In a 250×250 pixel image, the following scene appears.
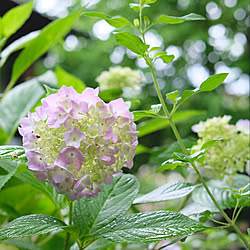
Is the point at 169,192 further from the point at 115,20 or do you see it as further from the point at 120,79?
the point at 120,79

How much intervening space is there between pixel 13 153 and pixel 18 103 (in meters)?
0.42

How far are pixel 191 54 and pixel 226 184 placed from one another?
8.09 feet

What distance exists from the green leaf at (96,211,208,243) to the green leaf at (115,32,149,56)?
204 millimetres

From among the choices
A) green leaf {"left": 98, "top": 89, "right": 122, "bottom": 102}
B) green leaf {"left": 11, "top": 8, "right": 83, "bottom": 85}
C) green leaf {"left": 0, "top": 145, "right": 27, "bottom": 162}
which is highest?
green leaf {"left": 11, "top": 8, "right": 83, "bottom": 85}

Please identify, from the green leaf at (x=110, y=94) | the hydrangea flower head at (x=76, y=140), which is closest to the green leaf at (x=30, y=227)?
the hydrangea flower head at (x=76, y=140)

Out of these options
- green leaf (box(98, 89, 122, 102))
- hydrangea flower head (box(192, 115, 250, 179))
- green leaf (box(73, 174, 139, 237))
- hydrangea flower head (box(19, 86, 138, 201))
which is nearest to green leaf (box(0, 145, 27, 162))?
hydrangea flower head (box(19, 86, 138, 201))

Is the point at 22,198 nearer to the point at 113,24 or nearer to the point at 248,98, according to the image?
the point at 113,24

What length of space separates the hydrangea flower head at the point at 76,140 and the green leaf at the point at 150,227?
6cm

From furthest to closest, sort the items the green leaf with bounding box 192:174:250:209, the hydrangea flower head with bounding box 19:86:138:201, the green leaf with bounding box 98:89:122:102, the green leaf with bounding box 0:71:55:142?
the green leaf with bounding box 98:89:122:102 < the green leaf with bounding box 0:71:55:142 < the green leaf with bounding box 192:174:250:209 < the hydrangea flower head with bounding box 19:86:138:201

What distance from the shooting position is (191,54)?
9.59 ft

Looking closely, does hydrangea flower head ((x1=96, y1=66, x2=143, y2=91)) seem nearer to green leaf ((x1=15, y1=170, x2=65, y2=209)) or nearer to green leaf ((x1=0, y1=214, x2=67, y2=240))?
green leaf ((x1=15, y1=170, x2=65, y2=209))

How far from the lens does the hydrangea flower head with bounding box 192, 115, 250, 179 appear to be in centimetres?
54

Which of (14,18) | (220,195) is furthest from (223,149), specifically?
(14,18)

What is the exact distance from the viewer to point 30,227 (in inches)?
14.6
